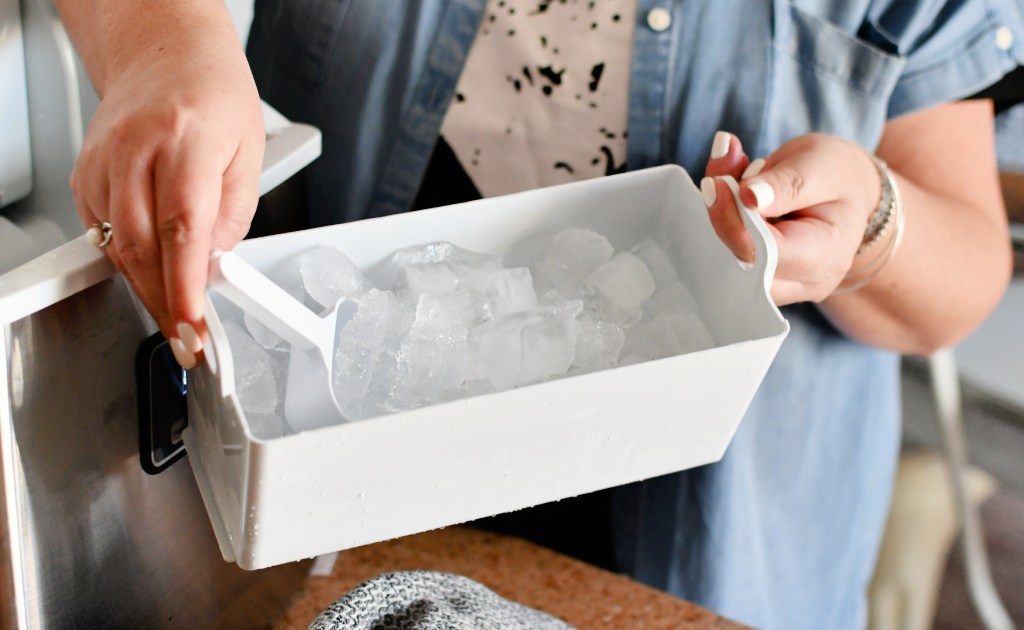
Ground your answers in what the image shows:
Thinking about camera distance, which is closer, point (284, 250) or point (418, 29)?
point (284, 250)

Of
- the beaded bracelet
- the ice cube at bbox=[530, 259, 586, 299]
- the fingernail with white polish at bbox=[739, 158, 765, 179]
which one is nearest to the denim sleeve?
the beaded bracelet

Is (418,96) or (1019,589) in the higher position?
(418,96)

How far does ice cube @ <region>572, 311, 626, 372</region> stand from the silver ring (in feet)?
0.79

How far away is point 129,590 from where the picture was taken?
1.73 feet

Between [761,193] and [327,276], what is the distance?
233 mm

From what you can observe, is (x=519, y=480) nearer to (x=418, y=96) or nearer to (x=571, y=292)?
(x=571, y=292)

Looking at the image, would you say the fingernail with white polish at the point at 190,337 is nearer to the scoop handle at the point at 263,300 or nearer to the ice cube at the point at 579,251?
the scoop handle at the point at 263,300

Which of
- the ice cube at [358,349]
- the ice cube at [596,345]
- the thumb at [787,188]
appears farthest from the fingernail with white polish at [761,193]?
the ice cube at [358,349]

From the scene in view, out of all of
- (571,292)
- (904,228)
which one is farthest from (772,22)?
(571,292)

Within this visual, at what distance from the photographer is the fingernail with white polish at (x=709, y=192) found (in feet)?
1.69

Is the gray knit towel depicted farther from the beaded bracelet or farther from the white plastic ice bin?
the beaded bracelet

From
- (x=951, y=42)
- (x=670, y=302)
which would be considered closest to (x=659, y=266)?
(x=670, y=302)

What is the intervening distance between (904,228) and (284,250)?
0.45m

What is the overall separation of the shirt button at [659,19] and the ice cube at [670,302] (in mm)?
241
